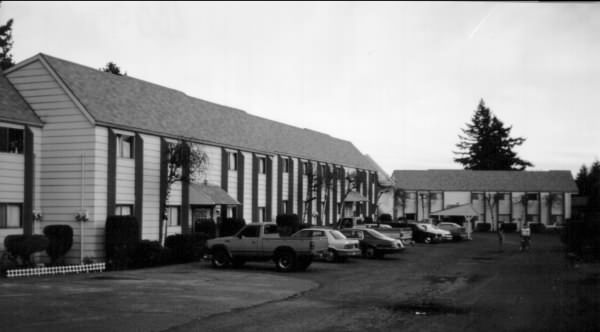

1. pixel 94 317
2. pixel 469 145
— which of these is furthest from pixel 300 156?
pixel 469 145

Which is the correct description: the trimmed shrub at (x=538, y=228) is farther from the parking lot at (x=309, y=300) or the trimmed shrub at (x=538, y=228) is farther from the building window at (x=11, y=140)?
the building window at (x=11, y=140)

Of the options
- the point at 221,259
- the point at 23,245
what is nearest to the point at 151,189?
the point at 221,259

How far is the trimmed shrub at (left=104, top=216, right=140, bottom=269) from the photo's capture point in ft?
78.4

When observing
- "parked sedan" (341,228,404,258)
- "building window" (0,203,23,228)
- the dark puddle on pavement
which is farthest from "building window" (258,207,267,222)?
the dark puddle on pavement

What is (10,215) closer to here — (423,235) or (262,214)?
(262,214)

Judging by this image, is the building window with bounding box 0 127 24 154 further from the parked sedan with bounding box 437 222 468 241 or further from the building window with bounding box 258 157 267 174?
the parked sedan with bounding box 437 222 468 241

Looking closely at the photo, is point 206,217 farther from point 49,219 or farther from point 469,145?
point 469,145

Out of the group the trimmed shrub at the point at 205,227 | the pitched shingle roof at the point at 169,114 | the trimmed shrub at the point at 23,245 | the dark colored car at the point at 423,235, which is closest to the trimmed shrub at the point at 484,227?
the dark colored car at the point at 423,235

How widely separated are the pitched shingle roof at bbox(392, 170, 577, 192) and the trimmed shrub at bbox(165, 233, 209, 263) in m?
60.5

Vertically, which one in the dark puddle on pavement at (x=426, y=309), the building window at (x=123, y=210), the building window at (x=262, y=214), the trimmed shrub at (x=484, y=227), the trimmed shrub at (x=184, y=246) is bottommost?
the trimmed shrub at (x=484, y=227)

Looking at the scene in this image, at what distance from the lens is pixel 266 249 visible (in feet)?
77.4

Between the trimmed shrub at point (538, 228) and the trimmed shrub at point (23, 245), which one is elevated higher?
the trimmed shrub at point (23, 245)

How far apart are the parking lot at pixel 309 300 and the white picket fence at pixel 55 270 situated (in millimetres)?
1038

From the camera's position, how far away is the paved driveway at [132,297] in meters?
12.2
